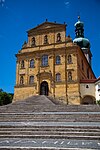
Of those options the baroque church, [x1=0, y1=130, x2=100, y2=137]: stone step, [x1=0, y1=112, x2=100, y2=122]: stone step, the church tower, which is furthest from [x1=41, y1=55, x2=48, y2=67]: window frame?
Result: [x1=0, y1=130, x2=100, y2=137]: stone step

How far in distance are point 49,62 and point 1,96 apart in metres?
10.9

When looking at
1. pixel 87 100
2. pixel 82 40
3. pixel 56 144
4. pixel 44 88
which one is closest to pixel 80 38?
pixel 82 40

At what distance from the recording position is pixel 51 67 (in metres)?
41.6

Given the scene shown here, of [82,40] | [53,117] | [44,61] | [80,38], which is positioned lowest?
[53,117]

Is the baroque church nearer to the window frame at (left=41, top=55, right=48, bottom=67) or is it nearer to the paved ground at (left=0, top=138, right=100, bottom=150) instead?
the window frame at (left=41, top=55, right=48, bottom=67)

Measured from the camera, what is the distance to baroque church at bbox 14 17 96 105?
39312 millimetres

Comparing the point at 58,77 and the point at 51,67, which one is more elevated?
the point at 51,67

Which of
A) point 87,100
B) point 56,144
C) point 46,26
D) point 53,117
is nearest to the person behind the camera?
point 56,144

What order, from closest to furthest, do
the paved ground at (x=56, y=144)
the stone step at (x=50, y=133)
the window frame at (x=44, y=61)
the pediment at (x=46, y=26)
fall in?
the paved ground at (x=56, y=144) → the stone step at (x=50, y=133) → the window frame at (x=44, y=61) → the pediment at (x=46, y=26)

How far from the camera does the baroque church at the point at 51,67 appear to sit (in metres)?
39.3

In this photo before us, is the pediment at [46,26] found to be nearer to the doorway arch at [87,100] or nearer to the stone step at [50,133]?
the doorway arch at [87,100]

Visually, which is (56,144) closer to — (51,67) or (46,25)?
(51,67)

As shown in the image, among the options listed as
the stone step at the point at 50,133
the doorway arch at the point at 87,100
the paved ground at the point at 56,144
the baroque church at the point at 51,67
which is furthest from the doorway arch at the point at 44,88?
the paved ground at the point at 56,144

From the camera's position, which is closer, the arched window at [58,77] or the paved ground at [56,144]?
the paved ground at [56,144]
